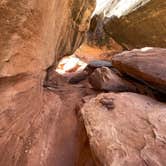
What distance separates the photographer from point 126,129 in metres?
1.52

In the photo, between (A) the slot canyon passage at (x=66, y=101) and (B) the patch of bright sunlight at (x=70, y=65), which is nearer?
(A) the slot canyon passage at (x=66, y=101)

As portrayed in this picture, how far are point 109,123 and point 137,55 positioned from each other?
0.82 meters

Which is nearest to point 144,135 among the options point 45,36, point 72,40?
point 45,36

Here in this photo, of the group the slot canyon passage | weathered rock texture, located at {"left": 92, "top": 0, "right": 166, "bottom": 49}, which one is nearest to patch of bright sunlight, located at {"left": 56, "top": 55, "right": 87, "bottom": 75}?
the slot canyon passage

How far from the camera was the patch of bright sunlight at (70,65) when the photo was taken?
11.2 feet

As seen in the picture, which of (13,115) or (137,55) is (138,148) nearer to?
(13,115)

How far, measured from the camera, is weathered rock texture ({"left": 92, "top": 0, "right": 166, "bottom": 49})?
146 inches

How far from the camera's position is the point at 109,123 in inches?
63.2

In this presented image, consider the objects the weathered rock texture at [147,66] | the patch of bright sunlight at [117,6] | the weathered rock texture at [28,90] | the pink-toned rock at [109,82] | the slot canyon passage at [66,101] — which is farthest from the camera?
the patch of bright sunlight at [117,6]

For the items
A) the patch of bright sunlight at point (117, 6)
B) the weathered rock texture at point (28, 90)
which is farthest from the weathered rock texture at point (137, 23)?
the weathered rock texture at point (28, 90)

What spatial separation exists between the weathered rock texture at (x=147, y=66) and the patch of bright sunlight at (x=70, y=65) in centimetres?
114

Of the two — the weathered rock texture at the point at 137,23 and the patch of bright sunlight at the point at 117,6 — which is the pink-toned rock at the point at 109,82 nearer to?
the weathered rock texture at the point at 137,23

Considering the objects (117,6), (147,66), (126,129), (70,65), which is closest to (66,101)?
(147,66)

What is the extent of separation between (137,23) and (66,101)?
6.83 feet
